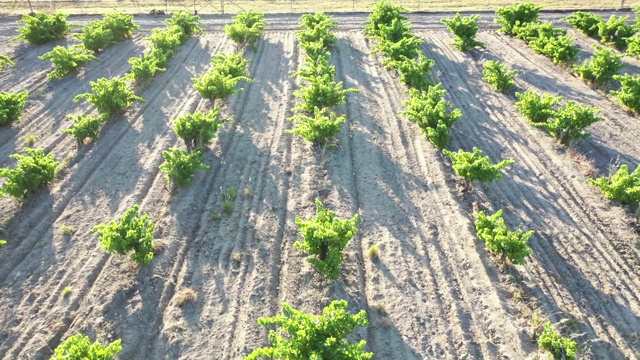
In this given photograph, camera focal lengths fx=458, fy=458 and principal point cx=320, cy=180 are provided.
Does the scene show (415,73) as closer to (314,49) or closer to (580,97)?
(314,49)

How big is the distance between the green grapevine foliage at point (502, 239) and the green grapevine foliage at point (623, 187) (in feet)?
10.6

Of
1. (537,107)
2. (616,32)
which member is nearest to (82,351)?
(537,107)

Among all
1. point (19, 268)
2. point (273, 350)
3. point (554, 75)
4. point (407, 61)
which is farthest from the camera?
point (554, 75)

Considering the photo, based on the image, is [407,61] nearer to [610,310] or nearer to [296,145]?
[296,145]

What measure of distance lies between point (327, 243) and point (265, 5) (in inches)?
886

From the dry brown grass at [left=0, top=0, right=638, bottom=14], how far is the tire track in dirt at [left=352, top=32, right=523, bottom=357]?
17.0 metres

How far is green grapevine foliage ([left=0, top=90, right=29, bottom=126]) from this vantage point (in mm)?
13114

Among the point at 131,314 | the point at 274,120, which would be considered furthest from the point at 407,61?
the point at 131,314

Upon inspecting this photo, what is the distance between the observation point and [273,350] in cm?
635

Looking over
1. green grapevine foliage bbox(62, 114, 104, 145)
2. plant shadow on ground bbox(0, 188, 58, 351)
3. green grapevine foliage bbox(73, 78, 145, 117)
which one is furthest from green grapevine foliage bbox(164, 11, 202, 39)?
plant shadow on ground bbox(0, 188, 58, 351)

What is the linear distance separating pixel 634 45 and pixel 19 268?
69.1 ft

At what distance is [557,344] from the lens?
23.2 feet

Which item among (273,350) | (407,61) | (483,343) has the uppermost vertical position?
(407,61)

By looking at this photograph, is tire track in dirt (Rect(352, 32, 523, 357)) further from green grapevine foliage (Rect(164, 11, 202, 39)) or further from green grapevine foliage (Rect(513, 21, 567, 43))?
green grapevine foliage (Rect(164, 11, 202, 39))
